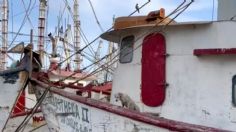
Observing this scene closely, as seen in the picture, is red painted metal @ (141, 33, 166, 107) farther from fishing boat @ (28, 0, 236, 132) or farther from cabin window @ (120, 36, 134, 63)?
cabin window @ (120, 36, 134, 63)

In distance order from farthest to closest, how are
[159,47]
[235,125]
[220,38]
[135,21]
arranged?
[135,21], [159,47], [220,38], [235,125]

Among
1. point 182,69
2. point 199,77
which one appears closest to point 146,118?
point 199,77

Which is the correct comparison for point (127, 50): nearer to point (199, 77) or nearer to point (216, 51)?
point (199, 77)

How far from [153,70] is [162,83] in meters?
0.27

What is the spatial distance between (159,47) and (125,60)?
83cm

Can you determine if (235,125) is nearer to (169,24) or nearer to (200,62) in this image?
(200,62)

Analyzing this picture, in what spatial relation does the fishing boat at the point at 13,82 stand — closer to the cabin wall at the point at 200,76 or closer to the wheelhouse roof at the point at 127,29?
the wheelhouse roof at the point at 127,29

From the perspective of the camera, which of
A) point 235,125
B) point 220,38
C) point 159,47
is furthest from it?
point 159,47

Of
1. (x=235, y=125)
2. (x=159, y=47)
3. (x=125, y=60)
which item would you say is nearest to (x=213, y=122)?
(x=235, y=125)

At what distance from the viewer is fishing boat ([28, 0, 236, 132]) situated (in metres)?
6.45

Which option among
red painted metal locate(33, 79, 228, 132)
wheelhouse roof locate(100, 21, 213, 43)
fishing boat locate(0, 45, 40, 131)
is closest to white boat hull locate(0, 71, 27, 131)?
fishing boat locate(0, 45, 40, 131)

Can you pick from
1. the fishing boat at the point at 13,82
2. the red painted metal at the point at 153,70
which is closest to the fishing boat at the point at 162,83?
the red painted metal at the point at 153,70

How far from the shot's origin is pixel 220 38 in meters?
6.72

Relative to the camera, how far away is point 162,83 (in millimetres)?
7117
